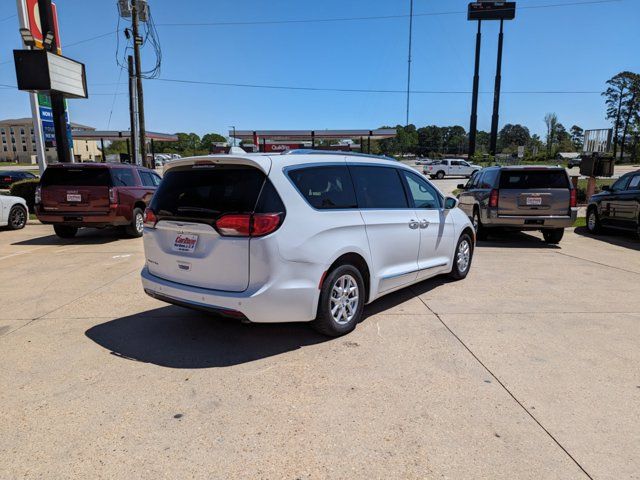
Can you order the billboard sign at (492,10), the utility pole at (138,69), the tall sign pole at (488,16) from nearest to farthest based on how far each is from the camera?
the utility pole at (138,69) < the tall sign pole at (488,16) < the billboard sign at (492,10)

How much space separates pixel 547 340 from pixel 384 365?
177cm

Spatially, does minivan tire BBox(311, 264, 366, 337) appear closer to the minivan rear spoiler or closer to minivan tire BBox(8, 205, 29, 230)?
the minivan rear spoiler

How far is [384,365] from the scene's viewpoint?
12.4ft

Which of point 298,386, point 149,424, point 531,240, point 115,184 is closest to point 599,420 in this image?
point 298,386

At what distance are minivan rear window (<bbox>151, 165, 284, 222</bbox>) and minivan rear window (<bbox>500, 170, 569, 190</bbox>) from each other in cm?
738

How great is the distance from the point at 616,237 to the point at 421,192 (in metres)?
8.71

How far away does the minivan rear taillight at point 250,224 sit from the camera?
11.9 feet

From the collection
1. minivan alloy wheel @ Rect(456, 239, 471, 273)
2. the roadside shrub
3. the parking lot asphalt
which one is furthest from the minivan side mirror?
the roadside shrub

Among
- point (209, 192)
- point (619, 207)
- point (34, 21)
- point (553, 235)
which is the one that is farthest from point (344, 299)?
point (34, 21)

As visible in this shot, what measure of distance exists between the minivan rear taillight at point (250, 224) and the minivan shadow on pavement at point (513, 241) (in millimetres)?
7423

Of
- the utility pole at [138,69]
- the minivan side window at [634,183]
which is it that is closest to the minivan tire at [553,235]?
the minivan side window at [634,183]

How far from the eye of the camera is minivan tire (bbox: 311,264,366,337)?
13.4 feet

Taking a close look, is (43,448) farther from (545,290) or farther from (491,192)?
(491,192)

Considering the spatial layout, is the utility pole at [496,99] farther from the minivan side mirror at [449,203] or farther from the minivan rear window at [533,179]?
the minivan side mirror at [449,203]
